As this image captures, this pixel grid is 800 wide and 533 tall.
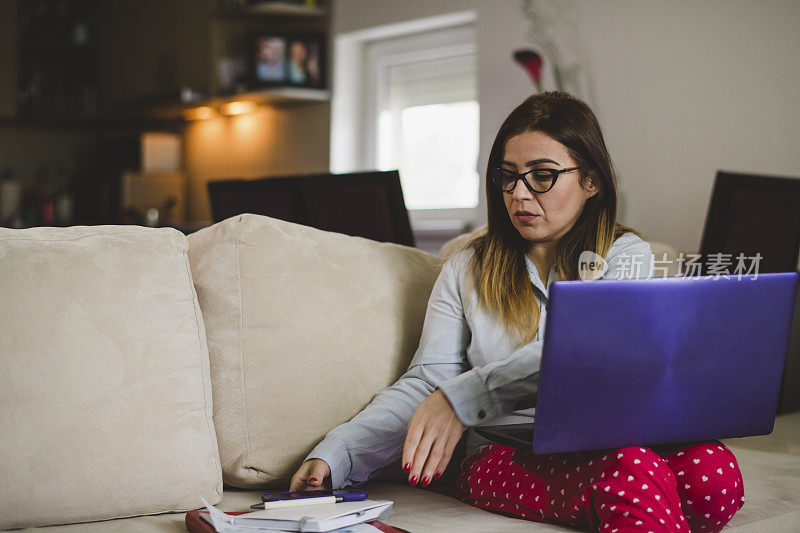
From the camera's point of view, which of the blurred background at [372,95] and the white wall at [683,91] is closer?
the white wall at [683,91]

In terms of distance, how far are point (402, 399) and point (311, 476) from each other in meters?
0.22

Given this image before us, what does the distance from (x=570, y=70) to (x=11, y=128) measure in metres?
3.86

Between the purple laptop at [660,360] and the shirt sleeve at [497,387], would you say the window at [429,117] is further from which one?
the purple laptop at [660,360]

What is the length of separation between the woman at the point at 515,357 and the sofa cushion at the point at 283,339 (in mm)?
71

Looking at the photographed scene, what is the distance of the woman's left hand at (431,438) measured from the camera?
1210 mm

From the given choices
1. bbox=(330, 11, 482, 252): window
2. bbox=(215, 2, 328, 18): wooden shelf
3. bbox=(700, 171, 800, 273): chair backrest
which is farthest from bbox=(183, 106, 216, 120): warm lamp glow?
bbox=(700, 171, 800, 273): chair backrest

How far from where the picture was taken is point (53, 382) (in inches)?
46.6

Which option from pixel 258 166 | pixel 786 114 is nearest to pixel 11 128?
pixel 258 166

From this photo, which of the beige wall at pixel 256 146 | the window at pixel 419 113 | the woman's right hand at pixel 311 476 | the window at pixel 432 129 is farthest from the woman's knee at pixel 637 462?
the beige wall at pixel 256 146

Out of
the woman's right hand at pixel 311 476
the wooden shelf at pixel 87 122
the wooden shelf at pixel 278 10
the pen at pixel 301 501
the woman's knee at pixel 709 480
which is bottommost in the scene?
the woman's right hand at pixel 311 476

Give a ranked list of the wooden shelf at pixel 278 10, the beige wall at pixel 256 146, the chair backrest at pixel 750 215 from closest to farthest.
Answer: the chair backrest at pixel 750 215, the wooden shelf at pixel 278 10, the beige wall at pixel 256 146

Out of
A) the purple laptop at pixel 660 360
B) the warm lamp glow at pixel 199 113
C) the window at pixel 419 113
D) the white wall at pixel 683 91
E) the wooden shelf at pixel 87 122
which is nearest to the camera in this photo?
the purple laptop at pixel 660 360

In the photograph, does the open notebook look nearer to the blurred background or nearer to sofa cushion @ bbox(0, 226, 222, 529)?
sofa cushion @ bbox(0, 226, 222, 529)

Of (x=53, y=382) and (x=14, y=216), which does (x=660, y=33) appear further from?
(x=14, y=216)
